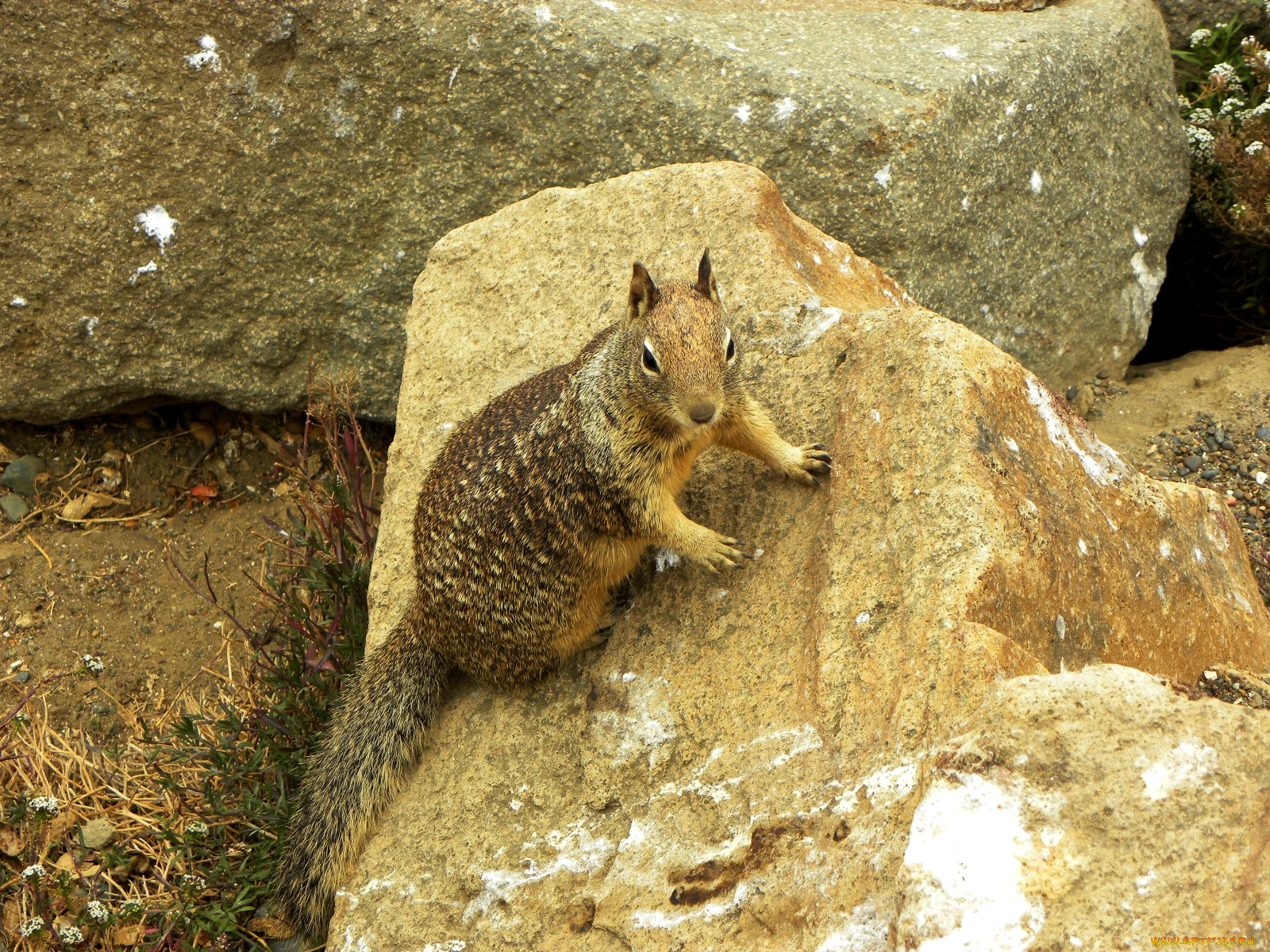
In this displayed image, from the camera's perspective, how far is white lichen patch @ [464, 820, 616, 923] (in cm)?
328

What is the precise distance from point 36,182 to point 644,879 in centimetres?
470

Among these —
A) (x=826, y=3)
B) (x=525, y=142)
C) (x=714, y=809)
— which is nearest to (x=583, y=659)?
(x=714, y=809)

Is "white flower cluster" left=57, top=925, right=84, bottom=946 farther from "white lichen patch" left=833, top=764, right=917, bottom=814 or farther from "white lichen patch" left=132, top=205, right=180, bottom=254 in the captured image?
"white lichen patch" left=132, top=205, right=180, bottom=254

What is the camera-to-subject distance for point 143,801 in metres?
4.75

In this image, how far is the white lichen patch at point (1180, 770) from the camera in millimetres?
2398

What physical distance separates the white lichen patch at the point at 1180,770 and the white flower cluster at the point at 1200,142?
17.2 feet

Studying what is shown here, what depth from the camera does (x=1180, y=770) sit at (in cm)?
242

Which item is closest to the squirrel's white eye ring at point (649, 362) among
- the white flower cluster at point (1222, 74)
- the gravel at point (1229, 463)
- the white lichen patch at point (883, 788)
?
the white lichen patch at point (883, 788)

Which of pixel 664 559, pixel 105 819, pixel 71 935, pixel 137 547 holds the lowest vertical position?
pixel 137 547

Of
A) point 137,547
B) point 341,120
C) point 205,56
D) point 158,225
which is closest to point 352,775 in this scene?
point 137,547

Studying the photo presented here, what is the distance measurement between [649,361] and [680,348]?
14 centimetres

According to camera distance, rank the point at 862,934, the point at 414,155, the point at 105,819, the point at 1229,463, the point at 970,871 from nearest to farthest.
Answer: the point at 970,871
the point at 862,934
the point at 105,819
the point at 1229,463
the point at 414,155

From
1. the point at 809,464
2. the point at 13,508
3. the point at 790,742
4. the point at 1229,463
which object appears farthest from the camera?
the point at 13,508

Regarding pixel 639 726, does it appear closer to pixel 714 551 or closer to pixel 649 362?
pixel 714 551
